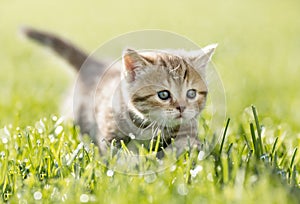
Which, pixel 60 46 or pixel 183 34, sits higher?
pixel 183 34

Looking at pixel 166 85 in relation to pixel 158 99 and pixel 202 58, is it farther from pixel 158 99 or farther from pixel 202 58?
pixel 202 58

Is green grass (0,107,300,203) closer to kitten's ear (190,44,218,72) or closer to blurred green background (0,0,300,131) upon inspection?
kitten's ear (190,44,218,72)

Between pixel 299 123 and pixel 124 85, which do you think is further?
pixel 299 123

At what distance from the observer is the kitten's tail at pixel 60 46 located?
12.7 feet

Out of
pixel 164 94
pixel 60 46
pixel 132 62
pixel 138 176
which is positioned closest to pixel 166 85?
pixel 164 94

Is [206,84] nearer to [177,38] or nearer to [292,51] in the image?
[177,38]

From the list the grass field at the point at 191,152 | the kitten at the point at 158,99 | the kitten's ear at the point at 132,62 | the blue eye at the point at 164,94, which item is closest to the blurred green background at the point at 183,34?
the grass field at the point at 191,152

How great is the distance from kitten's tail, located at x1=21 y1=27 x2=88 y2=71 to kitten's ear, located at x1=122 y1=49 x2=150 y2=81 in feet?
5.26

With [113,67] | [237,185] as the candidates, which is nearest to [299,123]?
[113,67]

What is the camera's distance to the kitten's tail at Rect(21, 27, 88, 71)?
3.88m

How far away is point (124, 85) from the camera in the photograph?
7.87 ft

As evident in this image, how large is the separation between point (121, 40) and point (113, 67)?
84 cm

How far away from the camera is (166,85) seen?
87.8 inches

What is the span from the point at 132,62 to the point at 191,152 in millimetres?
458
